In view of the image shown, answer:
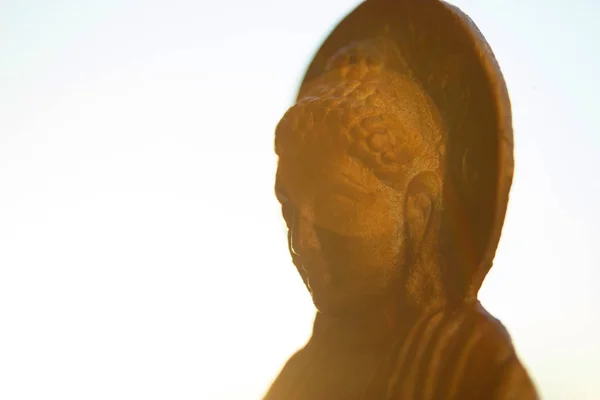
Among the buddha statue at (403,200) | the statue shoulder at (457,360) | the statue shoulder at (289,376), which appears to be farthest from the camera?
the statue shoulder at (289,376)

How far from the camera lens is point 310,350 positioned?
1448mm

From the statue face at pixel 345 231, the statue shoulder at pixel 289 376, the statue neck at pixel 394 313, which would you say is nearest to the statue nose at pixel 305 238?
the statue face at pixel 345 231

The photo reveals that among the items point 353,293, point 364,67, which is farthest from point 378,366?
point 364,67

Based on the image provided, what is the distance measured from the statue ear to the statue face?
0.02 meters

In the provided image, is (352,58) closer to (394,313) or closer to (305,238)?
(305,238)

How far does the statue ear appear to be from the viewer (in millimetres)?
1222

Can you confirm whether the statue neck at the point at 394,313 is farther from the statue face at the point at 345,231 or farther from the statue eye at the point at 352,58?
the statue eye at the point at 352,58

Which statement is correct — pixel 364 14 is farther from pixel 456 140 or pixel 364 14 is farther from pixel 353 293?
pixel 353 293

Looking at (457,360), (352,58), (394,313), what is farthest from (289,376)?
(352,58)

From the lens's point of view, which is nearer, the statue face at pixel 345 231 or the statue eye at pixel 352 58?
the statue face at pixel 345 231

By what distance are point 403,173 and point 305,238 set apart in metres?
0.21

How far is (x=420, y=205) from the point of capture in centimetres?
122

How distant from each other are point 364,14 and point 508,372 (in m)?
0.77

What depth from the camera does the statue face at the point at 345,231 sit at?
1.24 metres
